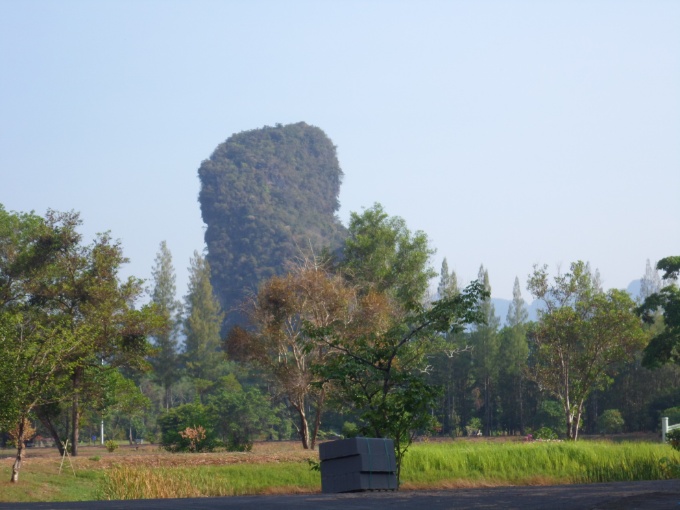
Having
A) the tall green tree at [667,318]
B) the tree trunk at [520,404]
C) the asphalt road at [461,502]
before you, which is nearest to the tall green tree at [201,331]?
the tree trunk at [520,404]

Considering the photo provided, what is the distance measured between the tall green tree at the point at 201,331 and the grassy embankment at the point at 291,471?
52.5 meters

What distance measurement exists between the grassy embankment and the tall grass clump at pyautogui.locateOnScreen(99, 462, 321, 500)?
0.03 m

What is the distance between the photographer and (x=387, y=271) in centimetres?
5597

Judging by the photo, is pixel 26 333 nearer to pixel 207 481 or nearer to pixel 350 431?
pixel 207 481

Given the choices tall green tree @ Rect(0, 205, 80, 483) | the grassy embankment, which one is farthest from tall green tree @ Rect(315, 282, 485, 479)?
tall green tree @ Rect(0, 205, 80, 483)

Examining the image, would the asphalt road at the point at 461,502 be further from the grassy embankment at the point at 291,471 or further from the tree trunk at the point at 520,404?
the tree trunk at the point at 520,404

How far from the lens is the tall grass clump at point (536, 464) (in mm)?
30391

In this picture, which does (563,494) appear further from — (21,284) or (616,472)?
(21,284)

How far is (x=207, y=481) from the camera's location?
1222 inches

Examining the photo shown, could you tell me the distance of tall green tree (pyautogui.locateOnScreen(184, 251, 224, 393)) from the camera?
3868 inches

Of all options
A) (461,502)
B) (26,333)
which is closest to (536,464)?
(461,502)

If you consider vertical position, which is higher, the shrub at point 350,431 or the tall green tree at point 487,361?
the tall green tree at point 487,361

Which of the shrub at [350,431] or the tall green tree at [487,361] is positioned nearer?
the shrub at [350,431]

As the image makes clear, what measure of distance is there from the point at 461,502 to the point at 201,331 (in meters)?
88.1
